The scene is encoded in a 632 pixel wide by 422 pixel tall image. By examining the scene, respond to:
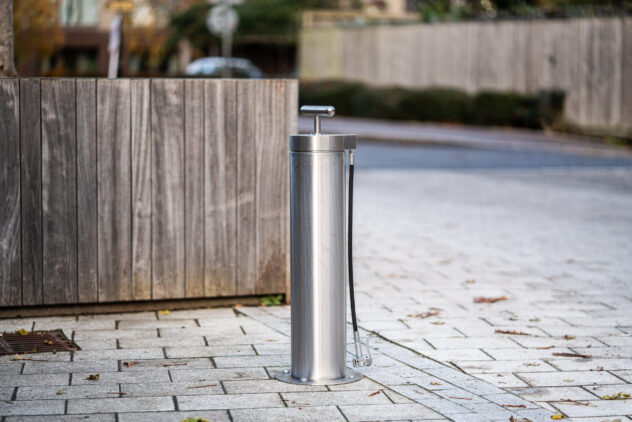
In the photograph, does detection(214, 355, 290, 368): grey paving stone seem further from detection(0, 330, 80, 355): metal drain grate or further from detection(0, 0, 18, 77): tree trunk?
detection(0, 0, 18, 77): tree trunk

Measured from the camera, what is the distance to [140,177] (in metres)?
6.18

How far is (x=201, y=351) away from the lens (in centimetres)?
532

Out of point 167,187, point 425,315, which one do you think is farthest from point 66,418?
point 425,315

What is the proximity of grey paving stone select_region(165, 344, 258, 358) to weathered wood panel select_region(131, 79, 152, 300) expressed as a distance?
927 mm

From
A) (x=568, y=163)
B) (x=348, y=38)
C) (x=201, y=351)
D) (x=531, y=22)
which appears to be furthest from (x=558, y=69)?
(x=201, y=351)

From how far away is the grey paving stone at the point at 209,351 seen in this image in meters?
5.25

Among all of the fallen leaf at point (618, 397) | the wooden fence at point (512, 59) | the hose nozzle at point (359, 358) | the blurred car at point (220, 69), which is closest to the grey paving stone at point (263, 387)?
the hose nozzle at point (359, 358)

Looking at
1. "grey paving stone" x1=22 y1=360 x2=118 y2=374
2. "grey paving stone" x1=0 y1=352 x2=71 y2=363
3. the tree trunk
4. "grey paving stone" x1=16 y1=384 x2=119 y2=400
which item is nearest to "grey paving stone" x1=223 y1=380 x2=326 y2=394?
"grey paving stone" x1=16 y1=384 x2=119 y2=400

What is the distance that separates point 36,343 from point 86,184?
1.04 meters

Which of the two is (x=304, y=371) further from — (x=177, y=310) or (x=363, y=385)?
(x=177, y=310)

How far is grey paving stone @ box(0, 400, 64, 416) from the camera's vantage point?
13.8 ft

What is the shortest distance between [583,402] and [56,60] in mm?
42178

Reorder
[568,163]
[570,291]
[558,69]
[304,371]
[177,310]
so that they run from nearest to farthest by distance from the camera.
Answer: [304,371] → [177,310] → [570,291] → [568,163] → [558,69]

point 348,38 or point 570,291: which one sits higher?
point 348,38
